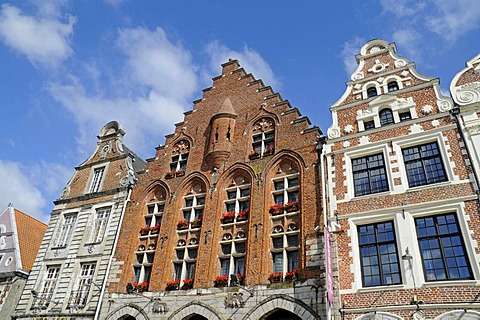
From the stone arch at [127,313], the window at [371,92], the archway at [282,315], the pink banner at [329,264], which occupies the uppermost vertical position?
the window at [371,92]

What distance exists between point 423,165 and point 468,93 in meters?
3.40

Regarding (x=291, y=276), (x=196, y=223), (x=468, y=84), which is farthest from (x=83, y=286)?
(x=468, y=84)

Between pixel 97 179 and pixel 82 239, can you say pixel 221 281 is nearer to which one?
pixel 82 239

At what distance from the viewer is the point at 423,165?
1357 cm

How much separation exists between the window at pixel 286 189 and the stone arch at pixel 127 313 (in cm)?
744

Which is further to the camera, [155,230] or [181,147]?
[181,147]

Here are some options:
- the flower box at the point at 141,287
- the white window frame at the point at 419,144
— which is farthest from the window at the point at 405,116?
the flower box at the point at 141,287

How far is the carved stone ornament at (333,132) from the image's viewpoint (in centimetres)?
1589

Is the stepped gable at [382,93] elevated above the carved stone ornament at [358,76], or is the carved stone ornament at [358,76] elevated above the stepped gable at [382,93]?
the carved stone ornament at [358,76]

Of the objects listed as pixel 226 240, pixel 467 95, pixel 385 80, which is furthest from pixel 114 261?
pixel 467 95

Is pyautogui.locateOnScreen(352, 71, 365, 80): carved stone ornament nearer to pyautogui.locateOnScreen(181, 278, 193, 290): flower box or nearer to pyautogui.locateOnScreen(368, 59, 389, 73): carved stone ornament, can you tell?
pyautogui.locateOnScreen(368, 59, 389, 73): carved stone ornament

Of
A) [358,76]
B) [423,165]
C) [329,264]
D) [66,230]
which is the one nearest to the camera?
[329,264]

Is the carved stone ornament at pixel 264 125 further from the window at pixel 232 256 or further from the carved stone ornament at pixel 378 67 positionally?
the window at pixel 232 256

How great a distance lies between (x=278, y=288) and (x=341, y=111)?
8007mm
